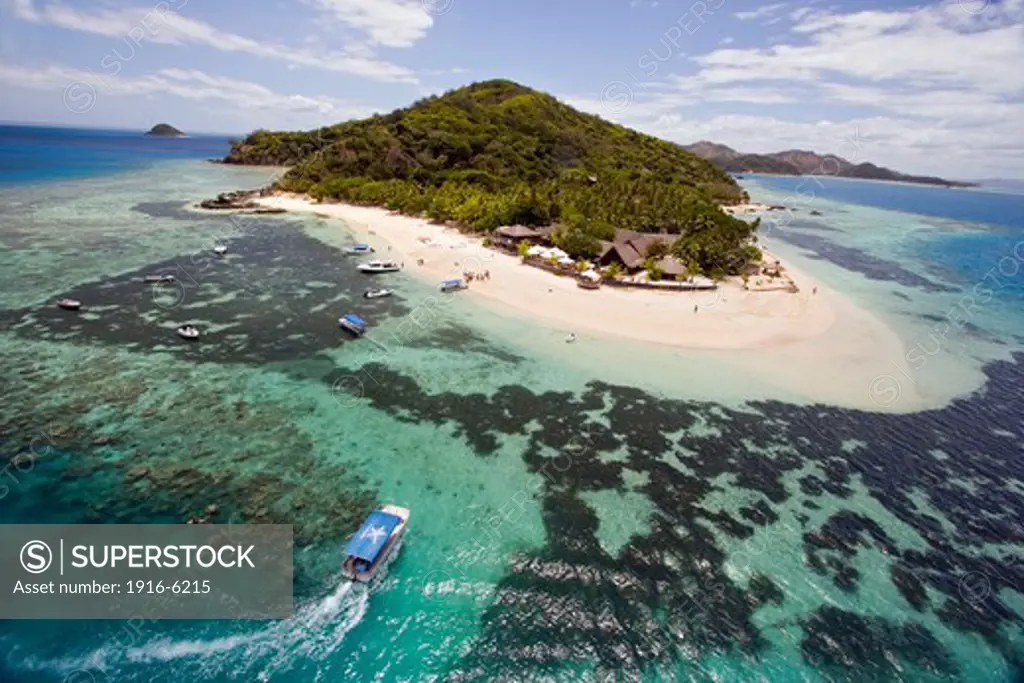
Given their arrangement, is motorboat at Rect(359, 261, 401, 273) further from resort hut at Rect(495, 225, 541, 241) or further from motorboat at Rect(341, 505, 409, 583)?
motorboat at Rect(341, 505, 409, 583)

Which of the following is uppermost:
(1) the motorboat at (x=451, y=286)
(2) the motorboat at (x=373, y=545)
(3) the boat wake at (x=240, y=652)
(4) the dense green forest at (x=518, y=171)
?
(4) the dense green forest at (x=518, y=171)

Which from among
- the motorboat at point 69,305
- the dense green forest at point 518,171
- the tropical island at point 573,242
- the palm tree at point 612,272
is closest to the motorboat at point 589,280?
the tropical island at point 573,242

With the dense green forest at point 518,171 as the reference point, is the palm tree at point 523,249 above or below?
below

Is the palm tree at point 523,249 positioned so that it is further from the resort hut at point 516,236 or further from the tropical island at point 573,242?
the resort hut at point 516,236

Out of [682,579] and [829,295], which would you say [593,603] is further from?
[829,295]

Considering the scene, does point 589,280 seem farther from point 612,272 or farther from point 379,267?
point 379,267

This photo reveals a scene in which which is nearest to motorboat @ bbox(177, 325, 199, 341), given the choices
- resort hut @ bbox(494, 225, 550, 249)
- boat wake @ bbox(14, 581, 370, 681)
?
boat wake @ bbox(14, 581, 370, 681)

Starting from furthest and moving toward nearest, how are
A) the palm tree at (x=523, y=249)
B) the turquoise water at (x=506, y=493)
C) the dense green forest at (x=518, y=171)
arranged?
1. the dense green forest at (x=518, y=171)
2. the palm tree at (x=523, y=249)
3. the turquoise water at (x=506, y=493)
